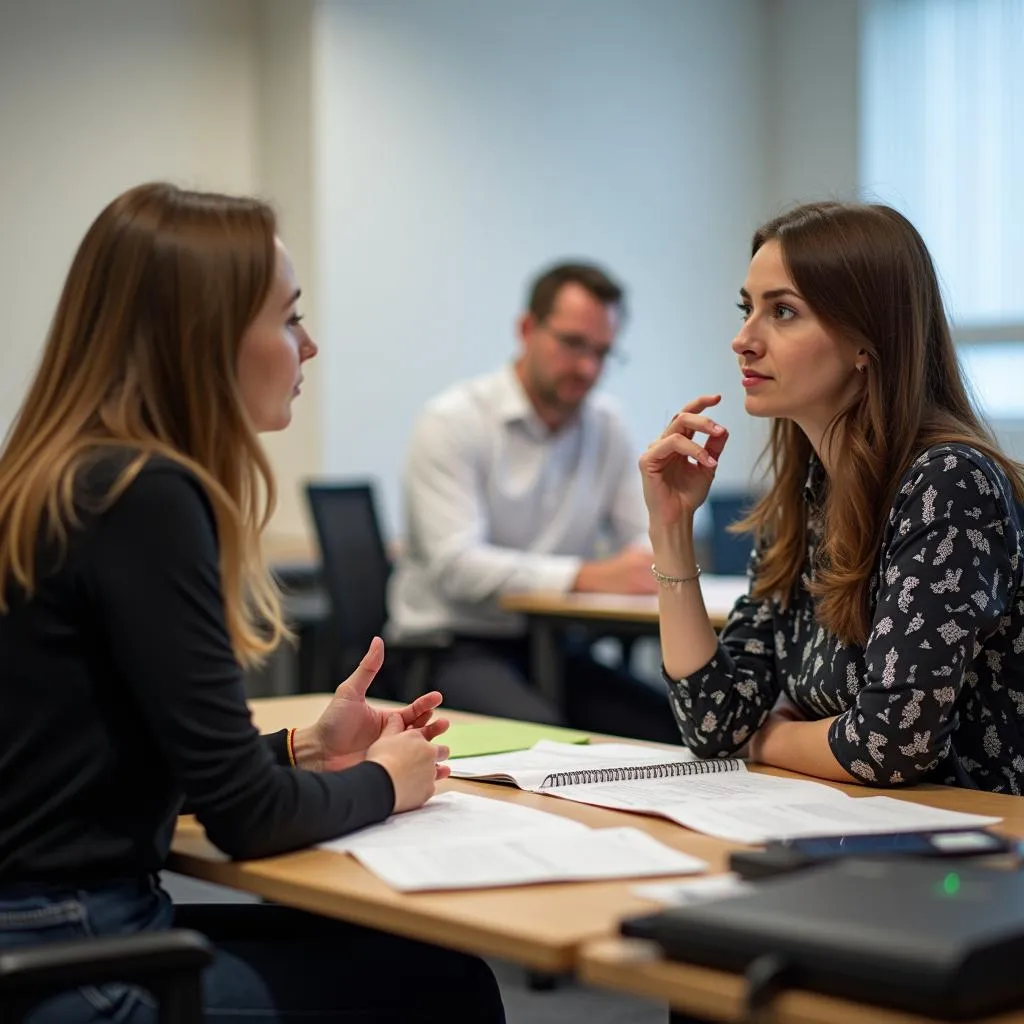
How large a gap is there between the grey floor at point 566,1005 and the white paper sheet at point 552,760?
3.87ft

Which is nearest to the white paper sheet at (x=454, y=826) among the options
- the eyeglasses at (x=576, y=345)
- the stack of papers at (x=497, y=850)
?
the stack of papers at (x=497, y=850)

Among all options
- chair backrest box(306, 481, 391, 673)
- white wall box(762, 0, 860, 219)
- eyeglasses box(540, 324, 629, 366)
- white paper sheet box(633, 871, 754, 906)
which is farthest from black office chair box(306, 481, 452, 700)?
white wall box(762, 0, 860, 219)

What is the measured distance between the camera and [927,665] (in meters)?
1.59

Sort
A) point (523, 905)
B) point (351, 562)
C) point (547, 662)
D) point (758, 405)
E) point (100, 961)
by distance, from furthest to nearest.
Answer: point (351, 562)
point (547, 662)
point (758, 405)
point (523, 905)
point (100, 961)

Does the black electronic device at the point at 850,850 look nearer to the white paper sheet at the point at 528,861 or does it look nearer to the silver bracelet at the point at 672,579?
the white paper sheet at the point at 528,861

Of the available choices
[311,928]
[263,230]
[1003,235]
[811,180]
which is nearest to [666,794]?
[311,928]

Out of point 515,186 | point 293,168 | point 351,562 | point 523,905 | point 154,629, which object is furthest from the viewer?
point 515,186

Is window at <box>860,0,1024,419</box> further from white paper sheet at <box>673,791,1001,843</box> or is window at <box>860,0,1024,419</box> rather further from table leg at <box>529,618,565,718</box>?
white paper sheet at <box>673,791,1001,843</box>

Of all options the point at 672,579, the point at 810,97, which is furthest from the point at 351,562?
the point at 810,97

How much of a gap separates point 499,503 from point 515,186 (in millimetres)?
2295

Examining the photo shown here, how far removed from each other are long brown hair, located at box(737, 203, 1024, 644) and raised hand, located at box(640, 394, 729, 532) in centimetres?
16

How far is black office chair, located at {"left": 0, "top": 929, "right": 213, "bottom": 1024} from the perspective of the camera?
3.40 ft

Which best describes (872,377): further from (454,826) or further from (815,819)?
(454,826)

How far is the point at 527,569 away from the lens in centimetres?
356
